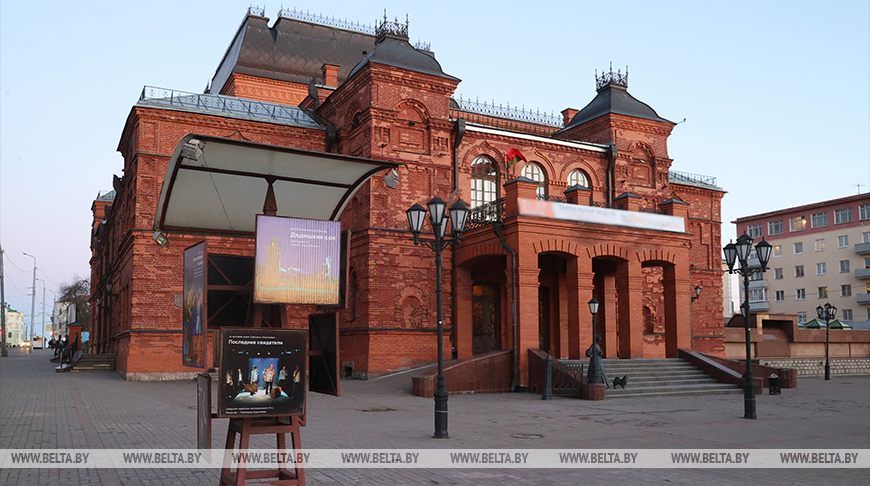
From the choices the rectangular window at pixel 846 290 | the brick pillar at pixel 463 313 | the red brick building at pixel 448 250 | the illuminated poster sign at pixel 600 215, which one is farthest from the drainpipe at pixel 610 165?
the rectangular window at pixel 846 290

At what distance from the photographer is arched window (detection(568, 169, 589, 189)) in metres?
27.9

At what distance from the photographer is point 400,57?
2445cm

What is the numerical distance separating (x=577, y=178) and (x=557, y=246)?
26.4ft

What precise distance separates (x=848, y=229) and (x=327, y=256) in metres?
66.8

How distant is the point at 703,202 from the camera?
115 ft

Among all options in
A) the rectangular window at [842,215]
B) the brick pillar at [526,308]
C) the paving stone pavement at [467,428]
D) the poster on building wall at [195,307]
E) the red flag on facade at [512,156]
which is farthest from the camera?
the rectangular window at [842,215]

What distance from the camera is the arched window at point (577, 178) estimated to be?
2788 cm

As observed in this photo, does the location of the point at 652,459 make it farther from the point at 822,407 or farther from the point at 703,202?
the point at 703,202

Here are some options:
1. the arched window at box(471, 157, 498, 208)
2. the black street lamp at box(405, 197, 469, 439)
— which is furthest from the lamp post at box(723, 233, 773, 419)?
the arched window at box(471, 157, 498, 208)

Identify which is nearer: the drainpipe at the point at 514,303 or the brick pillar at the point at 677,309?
the drainpipe at the point at 514,303

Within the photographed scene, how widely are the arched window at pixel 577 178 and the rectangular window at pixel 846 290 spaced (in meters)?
45.9

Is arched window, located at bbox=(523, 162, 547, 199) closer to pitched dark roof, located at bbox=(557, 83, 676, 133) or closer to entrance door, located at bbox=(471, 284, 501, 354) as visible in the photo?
pitched dark roof, located at bbox=(557, 83, 676, 133)

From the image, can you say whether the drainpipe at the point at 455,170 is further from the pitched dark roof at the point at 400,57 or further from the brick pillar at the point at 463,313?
the pitched dark roof at the point at 400,57

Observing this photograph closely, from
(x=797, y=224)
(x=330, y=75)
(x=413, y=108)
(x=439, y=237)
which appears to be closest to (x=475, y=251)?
(x=413, y=108)
